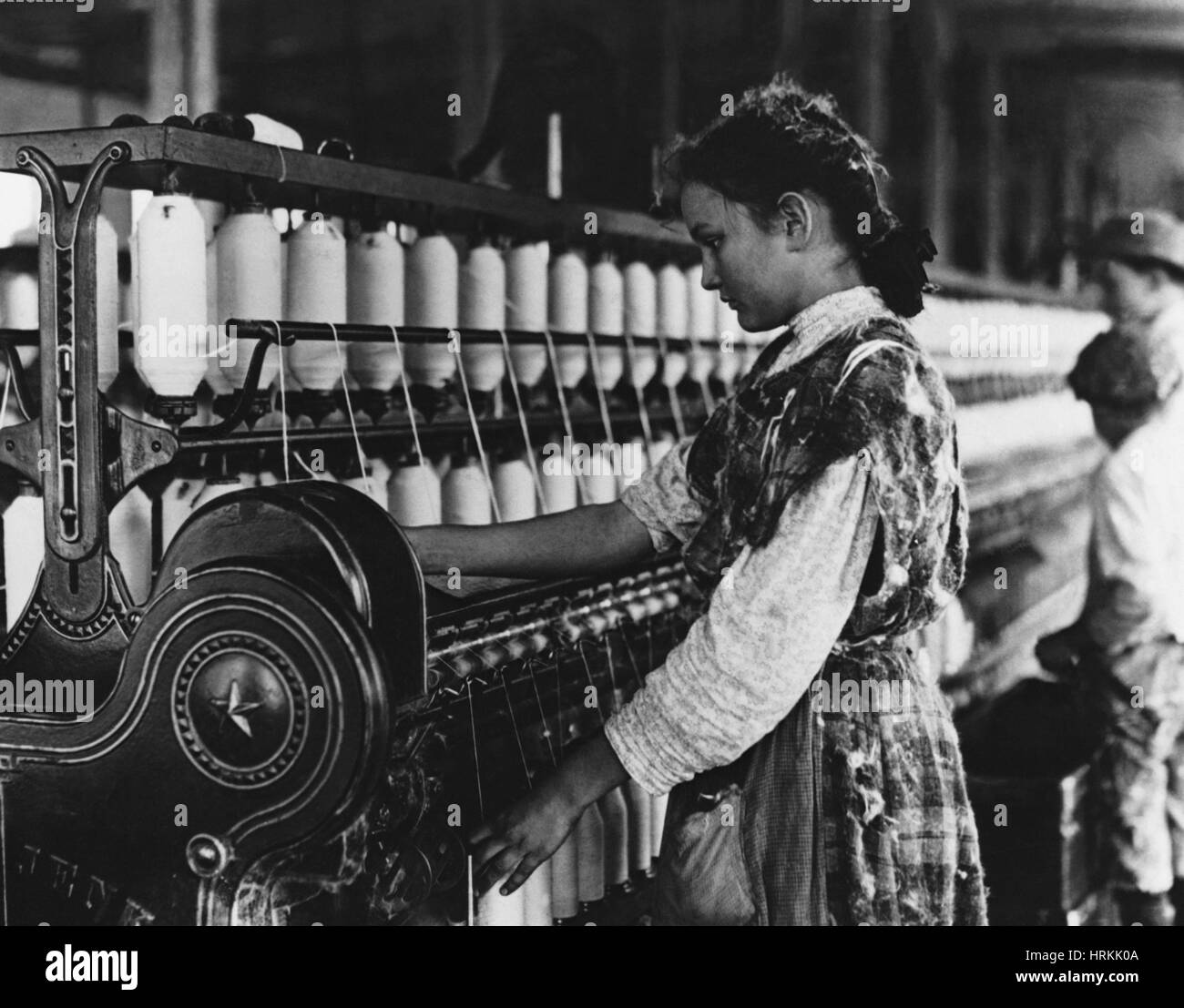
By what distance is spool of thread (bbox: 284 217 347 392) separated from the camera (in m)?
2.19

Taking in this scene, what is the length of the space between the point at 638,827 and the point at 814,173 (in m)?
1.15

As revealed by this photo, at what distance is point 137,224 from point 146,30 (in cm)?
120

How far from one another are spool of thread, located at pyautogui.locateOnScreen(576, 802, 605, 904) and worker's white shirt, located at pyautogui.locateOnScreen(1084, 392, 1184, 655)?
1.52 metres

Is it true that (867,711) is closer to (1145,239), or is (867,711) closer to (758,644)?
(758,644)

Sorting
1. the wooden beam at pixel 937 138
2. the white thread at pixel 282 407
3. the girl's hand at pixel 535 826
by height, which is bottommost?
the girl's hand at pixel 535 826

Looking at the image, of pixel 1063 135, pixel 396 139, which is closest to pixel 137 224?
pixel 396 139

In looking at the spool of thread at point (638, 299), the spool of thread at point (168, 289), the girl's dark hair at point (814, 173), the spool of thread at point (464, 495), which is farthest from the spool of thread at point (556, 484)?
the girl's dark hair at point (814, 173)

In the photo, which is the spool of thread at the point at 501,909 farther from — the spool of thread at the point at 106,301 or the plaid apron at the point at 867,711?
the spool of thread at the point at 106,301

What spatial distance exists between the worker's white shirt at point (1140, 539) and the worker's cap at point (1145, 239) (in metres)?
0.37

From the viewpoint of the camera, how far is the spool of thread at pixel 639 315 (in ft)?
10.0

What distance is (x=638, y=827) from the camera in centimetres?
240

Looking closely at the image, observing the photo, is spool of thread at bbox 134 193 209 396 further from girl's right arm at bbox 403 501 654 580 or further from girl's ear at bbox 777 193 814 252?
girl's ear at bbox 777 193 814 252
